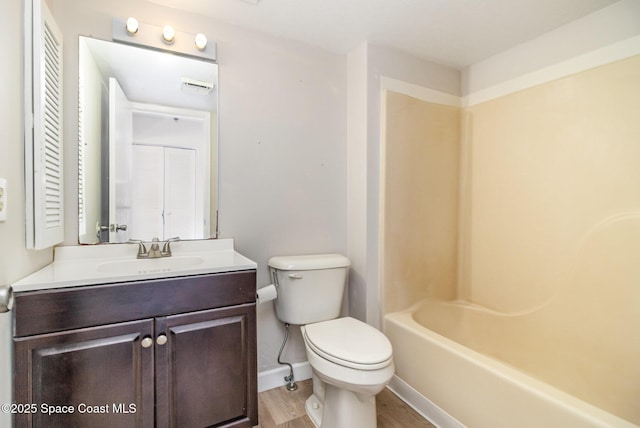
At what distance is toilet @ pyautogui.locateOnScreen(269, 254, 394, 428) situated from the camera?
1.28 metres

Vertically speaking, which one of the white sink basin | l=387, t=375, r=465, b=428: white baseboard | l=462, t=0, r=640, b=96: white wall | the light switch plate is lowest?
l=387, t=375, r=465, b=428: white baseboard

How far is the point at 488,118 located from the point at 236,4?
5.86ft

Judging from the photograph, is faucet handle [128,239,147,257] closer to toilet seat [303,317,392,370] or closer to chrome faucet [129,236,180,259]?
chrome faucet [129,236,180,259]

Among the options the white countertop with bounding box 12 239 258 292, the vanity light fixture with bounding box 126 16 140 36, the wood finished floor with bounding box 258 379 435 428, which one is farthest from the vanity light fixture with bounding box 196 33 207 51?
the wood finished floor with bounding box 258 379 435 428

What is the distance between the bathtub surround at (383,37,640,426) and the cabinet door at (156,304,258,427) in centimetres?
97

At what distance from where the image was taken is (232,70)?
1717 mm

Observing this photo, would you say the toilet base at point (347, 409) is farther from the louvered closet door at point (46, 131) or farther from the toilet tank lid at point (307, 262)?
the louvered closet door at point (46, 131)

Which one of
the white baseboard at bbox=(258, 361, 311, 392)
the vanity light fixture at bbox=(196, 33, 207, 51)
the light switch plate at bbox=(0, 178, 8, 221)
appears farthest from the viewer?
the white baseboard at bbox=(258, 361, 311, 392)

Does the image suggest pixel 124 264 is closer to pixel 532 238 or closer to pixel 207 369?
pixel 207 369

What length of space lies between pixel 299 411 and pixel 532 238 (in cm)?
174

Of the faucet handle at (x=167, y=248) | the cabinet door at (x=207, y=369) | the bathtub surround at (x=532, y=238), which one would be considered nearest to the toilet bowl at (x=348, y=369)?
the cabinet door at (x=207, y=369)

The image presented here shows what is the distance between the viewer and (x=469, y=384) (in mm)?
1410

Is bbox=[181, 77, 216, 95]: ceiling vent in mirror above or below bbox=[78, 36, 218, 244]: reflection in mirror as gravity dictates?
above

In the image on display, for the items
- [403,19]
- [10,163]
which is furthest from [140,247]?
[403,19]
